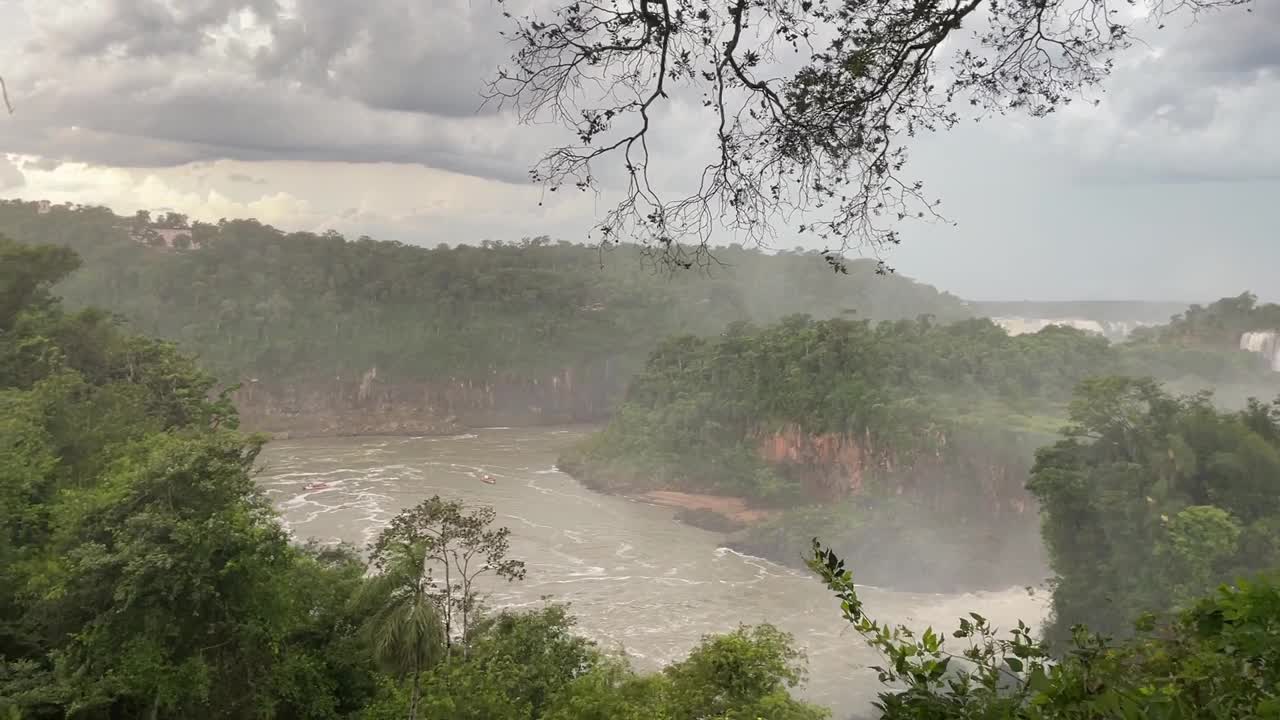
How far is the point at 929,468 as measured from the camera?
1385 inches

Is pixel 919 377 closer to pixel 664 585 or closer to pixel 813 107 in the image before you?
pixel 664 585

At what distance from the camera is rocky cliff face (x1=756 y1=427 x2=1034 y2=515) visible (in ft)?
109

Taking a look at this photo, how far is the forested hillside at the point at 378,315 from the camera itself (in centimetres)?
6525

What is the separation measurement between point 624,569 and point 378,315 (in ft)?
172

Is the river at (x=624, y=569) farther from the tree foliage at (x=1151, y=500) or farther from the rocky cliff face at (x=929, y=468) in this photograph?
the rocky cliff face at (x=929, y=468)

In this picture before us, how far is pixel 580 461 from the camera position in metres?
46.4

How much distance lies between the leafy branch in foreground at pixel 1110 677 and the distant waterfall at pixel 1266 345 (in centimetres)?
5496

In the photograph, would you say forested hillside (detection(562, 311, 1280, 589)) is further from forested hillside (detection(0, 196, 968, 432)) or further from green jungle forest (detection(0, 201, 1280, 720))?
forested hillside (detection(0, 196, 968, 432))

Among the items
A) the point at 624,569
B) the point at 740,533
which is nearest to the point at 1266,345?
the point at 740,533

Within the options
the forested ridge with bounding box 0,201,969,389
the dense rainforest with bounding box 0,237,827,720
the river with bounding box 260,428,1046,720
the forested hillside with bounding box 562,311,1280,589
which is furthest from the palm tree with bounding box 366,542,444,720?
the forested ridge with bounding box 0,201,969,389

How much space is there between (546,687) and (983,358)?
37.8 m

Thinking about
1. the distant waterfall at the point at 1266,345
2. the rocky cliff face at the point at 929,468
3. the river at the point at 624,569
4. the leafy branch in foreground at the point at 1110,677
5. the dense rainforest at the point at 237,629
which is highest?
the distant waterfall at the point at 1266,345

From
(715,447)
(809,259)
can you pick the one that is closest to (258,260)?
(715,447)

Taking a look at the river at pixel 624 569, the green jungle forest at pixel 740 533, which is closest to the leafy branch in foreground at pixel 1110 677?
the green jungle forest at pixel 740 533
